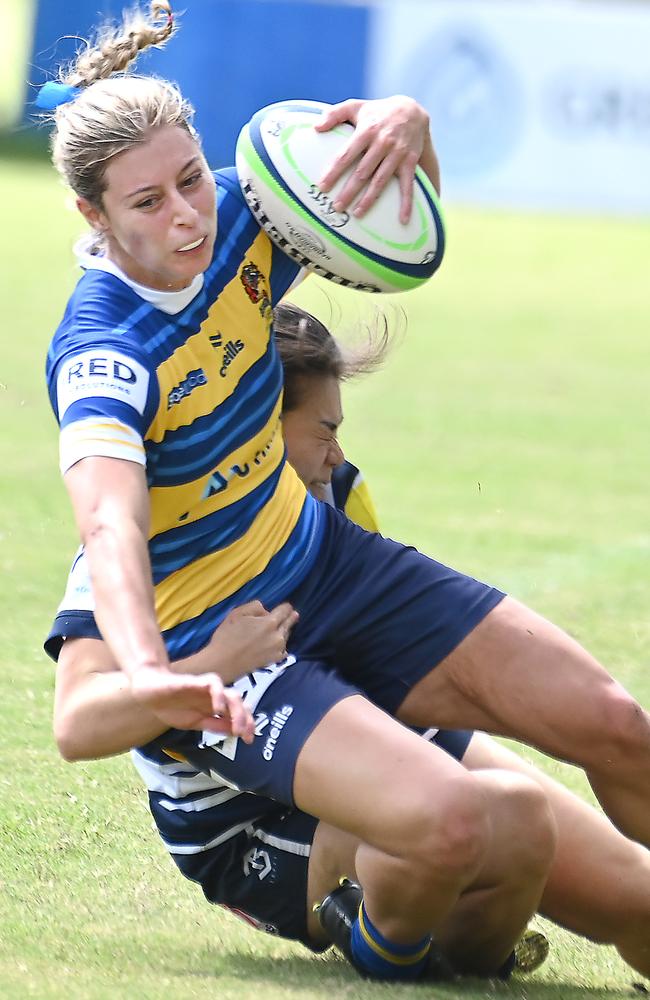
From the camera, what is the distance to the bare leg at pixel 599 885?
3.66 m

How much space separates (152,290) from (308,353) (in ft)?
2.47

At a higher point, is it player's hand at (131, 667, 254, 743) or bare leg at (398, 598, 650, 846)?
player's hand at (131, 667, 254, 743)

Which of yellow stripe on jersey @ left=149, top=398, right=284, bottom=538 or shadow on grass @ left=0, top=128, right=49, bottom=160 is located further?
shadow on grass @ left=0, top=128, right=49, bottom=160

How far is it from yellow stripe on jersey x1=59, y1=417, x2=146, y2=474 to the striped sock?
3.55 ft

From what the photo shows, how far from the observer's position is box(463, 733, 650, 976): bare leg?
366cm

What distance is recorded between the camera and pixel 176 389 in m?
3.40

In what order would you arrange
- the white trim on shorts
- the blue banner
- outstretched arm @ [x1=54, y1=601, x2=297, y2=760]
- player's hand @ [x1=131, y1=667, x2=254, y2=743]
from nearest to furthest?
player's hand @ [x1=131, y1=667, x2=254, y2=743] < outstretched arm @ [x1=54, y1=601, x2=297, y2=760] < the white trim on shorts < the blue banner

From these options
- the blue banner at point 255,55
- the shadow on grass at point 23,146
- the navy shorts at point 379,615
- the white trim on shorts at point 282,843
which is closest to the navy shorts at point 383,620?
the navy shorts at point 379,615

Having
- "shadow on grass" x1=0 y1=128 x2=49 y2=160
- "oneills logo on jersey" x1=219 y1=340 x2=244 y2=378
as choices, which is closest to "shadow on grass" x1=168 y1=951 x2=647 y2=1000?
"oneills logo on jersey" x1=219 y1=340 x2=244 y2=378

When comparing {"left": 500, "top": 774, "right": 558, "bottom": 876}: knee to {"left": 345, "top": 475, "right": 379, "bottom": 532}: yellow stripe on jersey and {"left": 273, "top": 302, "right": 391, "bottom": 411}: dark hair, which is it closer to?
{"left": 345, "top": 475, "right": 379, "bottom": 532}: yellow stripe on jersey

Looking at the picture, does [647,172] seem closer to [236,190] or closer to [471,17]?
[471,17]

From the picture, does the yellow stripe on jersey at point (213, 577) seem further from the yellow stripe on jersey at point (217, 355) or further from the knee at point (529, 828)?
the knee at point (529, 828)

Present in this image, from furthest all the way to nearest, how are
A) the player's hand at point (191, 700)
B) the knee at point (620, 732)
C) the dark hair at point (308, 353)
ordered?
the dark hair at point (308, 353), the knee at point (620, 732), the player's hand at point (191, 700)

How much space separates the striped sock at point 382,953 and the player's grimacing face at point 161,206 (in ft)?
4.74
